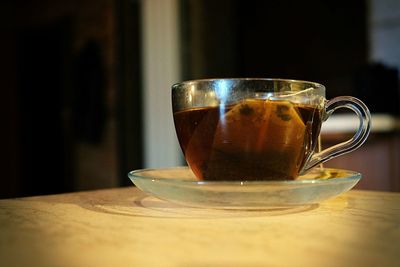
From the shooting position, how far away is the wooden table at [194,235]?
0.25m

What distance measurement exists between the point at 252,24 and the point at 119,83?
2.77ft

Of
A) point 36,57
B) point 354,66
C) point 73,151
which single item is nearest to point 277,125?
point 354,66

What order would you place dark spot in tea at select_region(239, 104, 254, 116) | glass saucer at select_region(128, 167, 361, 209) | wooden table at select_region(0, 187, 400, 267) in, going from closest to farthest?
wooden table at select_region(0, 187, 400, 267) → glass saucer at select_region(128, 167, 361, 209) → dark spot in tea at select_region(239, 104, 254, 116)

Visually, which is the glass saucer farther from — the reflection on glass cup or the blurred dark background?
the blurred dark background

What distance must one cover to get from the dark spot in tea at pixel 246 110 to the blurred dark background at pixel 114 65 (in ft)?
5.35

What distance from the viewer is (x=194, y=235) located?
31 centimetres

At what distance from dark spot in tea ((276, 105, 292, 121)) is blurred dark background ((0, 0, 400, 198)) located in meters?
1.60

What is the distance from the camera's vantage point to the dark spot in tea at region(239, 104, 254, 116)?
0.51 metres

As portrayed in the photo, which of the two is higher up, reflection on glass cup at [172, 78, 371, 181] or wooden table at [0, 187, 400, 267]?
reflection on glass cup at [172, 78, 371, 181]

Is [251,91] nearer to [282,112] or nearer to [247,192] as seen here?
[282,112]

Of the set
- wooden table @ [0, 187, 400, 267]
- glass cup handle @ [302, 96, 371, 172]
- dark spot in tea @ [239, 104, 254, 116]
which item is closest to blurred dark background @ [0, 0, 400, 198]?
glass cup handle @ [302, 96, 371, 172]

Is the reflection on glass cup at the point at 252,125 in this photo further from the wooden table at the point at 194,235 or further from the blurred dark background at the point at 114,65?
the blurred dark background at the point at 114,65

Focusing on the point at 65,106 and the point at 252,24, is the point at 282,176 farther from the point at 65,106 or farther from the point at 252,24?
the point at 65,106

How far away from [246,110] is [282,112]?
1.6 inches
